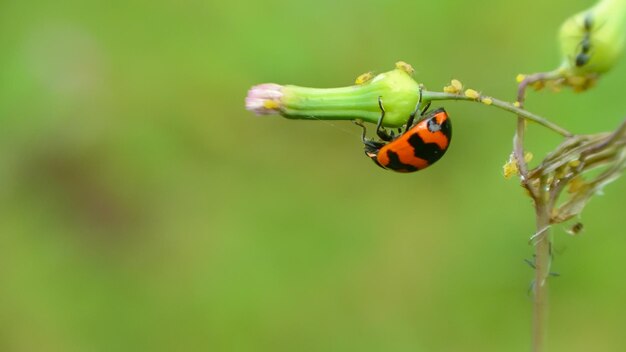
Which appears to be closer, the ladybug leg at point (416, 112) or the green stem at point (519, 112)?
the green stem at point (519, 112)

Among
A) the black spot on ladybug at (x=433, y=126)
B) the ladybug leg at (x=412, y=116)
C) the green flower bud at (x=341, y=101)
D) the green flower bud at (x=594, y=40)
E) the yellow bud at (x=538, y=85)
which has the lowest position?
the green flower bud at (x=341, y=101)

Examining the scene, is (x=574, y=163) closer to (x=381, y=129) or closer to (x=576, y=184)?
(x=576, y=184)

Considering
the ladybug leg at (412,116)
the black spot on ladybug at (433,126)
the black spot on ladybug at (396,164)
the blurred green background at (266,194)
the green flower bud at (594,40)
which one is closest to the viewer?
the green flower bud at (594,40)

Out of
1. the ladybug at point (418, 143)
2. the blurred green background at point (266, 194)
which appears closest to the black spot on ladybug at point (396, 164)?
the ladybug at point (418, 143)

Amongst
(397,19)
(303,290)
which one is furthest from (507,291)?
(397,19)

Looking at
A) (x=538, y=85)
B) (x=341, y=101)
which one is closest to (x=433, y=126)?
(x=341, y=101)

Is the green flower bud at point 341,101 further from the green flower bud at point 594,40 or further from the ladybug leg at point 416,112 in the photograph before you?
the green flower bud at point 594,40

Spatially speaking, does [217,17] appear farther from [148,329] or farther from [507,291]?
[507,291]
